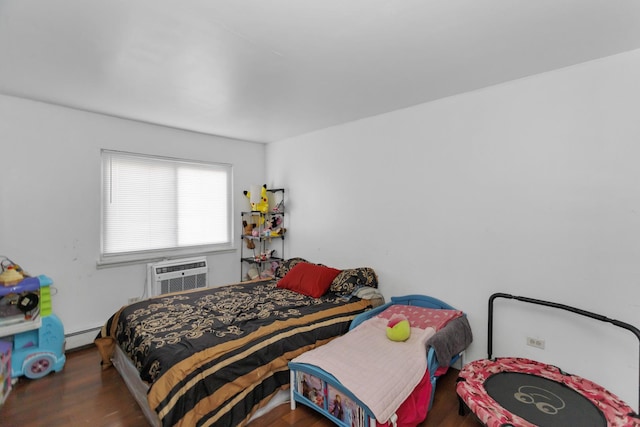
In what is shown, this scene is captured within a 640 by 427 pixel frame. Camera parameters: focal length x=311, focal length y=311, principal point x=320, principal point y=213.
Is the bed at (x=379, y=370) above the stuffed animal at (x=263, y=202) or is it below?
below

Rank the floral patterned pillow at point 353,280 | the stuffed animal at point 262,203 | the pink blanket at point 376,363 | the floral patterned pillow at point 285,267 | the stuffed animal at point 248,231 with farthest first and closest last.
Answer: the stuffed animal at point 248,231 < the stuffed animal at point 262,203 < the floral patterned pillow at point 285,267 < the floral patterned pillow at point 353,280 < the pink blanket at point 376,363

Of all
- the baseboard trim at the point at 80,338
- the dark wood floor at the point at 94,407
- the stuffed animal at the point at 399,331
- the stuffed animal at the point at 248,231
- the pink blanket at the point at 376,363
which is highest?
the stuffed animal at the point at 248,231

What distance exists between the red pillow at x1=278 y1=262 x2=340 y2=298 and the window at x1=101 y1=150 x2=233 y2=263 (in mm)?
1353

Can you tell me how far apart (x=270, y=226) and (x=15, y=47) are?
3205 millimetres

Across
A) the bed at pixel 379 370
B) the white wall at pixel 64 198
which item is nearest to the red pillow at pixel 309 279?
the bed at pixel 379 370

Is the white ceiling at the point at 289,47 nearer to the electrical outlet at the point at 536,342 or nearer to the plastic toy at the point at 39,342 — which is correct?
the plastic toy at the point at 39,342

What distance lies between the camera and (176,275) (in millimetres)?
3840

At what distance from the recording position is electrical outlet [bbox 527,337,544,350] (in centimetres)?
240

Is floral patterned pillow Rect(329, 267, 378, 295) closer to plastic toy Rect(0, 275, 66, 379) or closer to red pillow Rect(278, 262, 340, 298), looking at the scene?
red pillow Rect(278, 262, 340, 298)

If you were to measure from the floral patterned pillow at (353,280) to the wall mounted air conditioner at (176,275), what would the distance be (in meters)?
1.80

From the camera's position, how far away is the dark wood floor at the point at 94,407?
7.08 ft

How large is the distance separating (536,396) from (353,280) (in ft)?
5.80

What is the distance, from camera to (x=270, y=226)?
185 inches

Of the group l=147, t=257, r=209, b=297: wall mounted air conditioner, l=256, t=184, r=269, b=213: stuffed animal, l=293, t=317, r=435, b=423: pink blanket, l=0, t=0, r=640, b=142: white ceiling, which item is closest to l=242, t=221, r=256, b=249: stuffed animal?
l=256, t=184, r=269, b=213: stuffed animal
